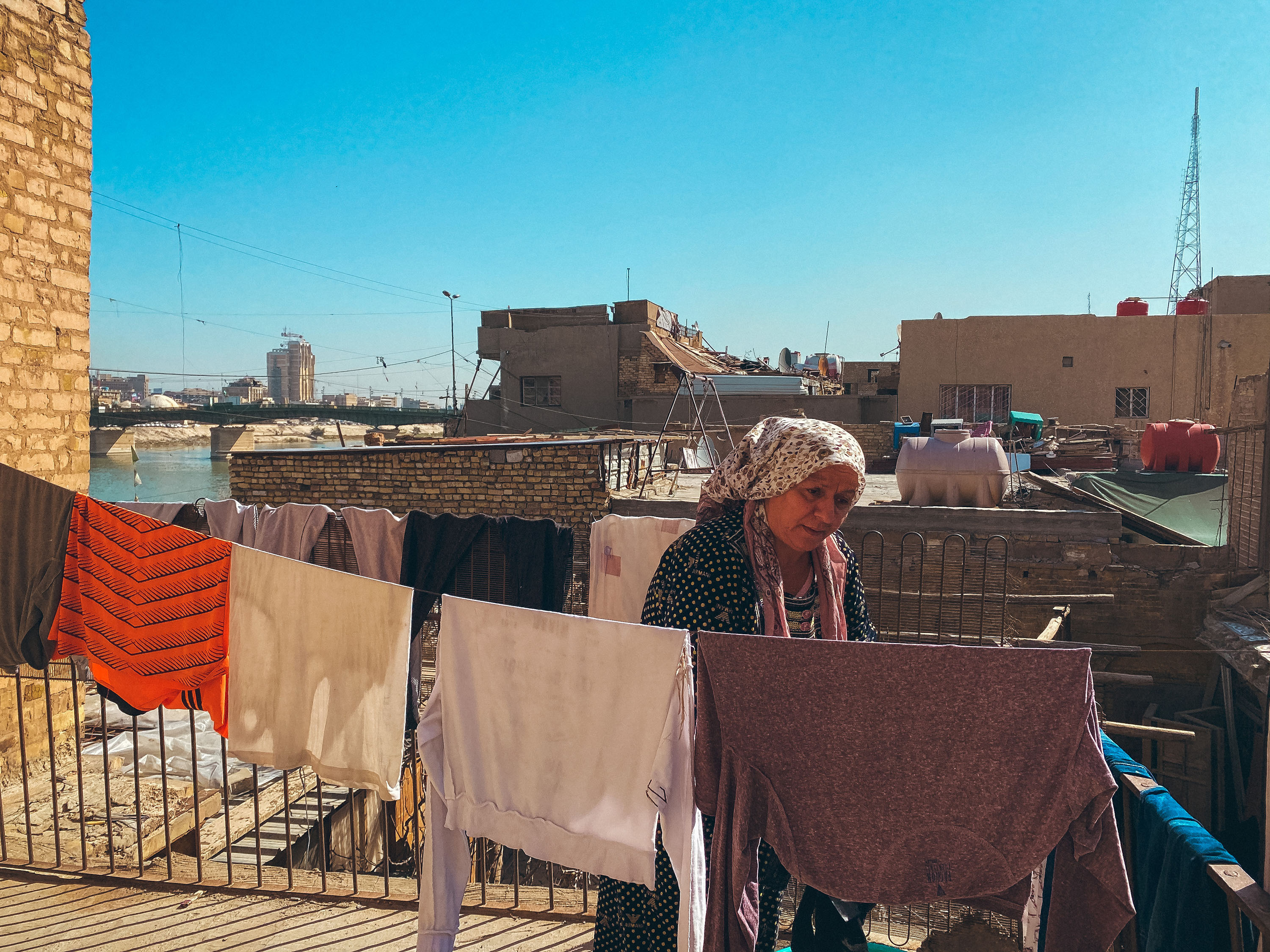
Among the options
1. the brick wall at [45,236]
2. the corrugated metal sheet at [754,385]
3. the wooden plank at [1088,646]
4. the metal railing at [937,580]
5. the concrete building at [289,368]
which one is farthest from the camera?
the concrete building at [289,368]

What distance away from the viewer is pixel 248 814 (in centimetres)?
548

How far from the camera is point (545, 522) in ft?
14.8

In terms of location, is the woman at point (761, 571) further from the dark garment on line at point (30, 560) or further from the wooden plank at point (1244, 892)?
the dark garment on line at point (30, 560)

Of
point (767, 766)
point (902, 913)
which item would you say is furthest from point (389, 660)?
point (902, 913)

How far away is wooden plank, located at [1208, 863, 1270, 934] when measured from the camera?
6.08ft

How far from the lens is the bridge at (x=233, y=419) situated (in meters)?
40.0

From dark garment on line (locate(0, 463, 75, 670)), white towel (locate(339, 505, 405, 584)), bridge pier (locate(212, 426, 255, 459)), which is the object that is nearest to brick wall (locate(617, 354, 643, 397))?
white towel (locate(339, 505, 405, 584))

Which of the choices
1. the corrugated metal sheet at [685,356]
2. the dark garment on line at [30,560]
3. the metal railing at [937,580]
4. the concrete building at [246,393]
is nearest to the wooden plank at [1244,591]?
the metal railing at [937,580]

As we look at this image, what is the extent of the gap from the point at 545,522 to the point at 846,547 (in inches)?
91.2

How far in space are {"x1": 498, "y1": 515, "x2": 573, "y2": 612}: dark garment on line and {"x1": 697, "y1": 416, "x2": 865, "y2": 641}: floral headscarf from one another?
221 cm

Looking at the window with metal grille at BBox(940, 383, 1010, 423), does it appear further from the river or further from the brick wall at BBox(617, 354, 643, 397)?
the river

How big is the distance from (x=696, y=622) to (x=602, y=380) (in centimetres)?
2355

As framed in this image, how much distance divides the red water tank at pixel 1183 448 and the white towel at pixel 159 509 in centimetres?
→ 1475

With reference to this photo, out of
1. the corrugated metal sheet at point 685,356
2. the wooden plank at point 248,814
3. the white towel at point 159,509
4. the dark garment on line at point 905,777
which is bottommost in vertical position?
the wooden plank at point 248,814
